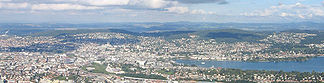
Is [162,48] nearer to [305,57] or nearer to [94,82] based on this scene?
[305,57]

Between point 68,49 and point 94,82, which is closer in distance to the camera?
point 94,82

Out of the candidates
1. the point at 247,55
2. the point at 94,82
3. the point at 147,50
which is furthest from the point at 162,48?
the point at 94,82

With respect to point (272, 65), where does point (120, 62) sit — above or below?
above

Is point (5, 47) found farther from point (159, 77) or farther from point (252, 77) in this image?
point (252, 77)

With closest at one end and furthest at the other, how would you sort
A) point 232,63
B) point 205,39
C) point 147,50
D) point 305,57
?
point 232,63 < point 305,57 < point 147,50 < point 205,39

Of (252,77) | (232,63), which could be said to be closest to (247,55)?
(232,63)

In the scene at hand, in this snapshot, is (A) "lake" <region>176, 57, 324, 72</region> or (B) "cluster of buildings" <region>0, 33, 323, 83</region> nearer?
(B) "cluster of buildings" <region>0, 33, 323, 83</region>

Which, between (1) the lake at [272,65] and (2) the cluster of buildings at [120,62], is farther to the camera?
(1) the lake at [272,65]

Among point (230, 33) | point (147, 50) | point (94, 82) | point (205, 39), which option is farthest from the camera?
point (230, 33)

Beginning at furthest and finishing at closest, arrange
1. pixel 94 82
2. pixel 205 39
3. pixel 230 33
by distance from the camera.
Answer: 1. pixel 230 33
2. pixel 205 39
3. pixel 94 82
